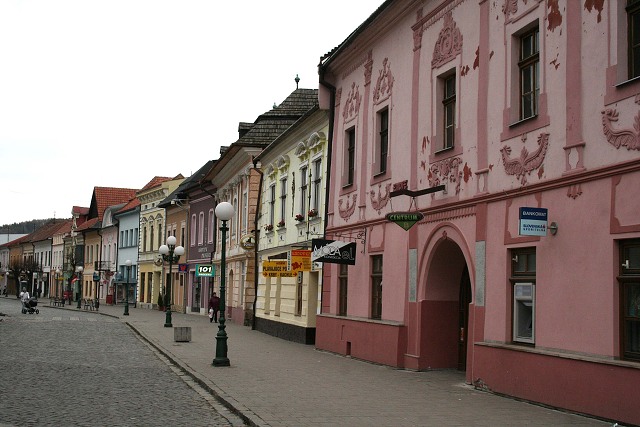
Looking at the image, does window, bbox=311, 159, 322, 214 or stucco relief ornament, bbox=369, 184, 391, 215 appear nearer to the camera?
stucco relief ornament, bbox=369, 184, 391, 215

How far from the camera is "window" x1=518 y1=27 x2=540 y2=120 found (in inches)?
524

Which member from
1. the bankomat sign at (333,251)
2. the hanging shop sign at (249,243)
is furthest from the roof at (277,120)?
the bankomat sign at (333,251)

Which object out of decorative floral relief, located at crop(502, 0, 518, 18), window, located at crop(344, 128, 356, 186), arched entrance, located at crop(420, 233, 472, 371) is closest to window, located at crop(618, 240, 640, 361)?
decorative floral relief, located at crop(502, 0, 518, 18)

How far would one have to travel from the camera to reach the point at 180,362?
19250 mm

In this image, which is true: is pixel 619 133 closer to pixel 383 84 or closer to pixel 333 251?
pixel 383 84

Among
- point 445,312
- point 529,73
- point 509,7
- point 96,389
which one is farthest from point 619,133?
point 96,389

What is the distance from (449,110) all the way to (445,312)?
160 inches

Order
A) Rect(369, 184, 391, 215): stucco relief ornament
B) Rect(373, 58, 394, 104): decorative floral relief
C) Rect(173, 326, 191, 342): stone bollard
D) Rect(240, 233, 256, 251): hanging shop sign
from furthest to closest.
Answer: Rect(240, 233, 256, 251): hanging shop sign
Rect(173, 326, 191, 342): stone bollard
Rect(373, 58, 394, 104): decorative floral relief
Rect(369, 184, 391, 215): stucco relief ornament

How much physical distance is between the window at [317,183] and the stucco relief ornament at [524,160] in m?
11.7

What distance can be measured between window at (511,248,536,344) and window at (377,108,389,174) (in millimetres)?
6559

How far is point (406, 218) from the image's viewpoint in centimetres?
1655

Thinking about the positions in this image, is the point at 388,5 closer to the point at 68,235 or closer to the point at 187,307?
the point at 187,307

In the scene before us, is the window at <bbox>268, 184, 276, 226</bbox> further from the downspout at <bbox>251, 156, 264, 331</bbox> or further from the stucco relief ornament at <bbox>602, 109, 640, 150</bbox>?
the stucco relief ornament at <bbox>602, 109, 640, 150</bbox>

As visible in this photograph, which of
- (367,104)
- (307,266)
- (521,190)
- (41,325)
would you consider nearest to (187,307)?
(41,325)
